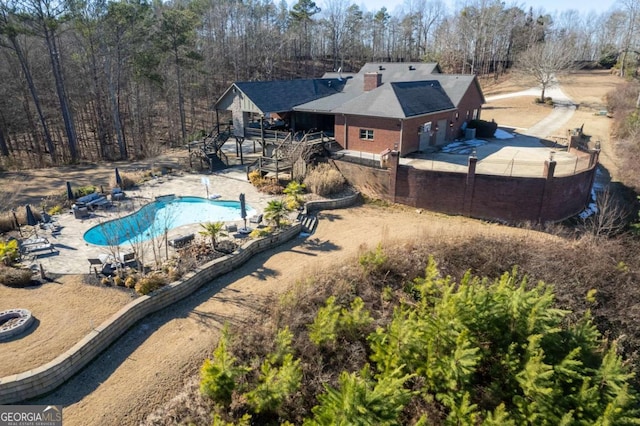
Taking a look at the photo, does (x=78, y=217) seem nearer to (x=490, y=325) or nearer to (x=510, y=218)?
(x=490, y=325)

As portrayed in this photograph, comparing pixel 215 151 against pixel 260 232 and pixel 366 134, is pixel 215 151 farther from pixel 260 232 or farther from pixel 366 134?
pixel 260 232

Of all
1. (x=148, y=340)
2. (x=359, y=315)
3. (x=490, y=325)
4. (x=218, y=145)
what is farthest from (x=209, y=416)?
(x=218, y=145)

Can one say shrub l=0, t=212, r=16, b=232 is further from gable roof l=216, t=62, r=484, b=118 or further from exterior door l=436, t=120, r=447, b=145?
exterior door l=436, t=120, r=447, b=145

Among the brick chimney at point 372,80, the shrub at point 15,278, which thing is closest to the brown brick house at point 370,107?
the brick chimney at point 372,80

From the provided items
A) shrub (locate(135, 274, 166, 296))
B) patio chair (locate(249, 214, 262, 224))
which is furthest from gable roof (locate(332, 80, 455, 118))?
shrub (locate(135, 274, 166, 296))

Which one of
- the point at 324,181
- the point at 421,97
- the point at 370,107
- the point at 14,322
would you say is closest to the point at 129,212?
the point at 14,322
